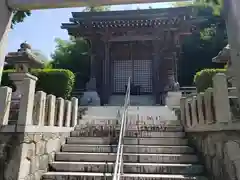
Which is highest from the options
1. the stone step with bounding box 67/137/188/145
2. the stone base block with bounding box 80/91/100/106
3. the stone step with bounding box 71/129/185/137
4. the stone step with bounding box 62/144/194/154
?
the stone base block with bounding box 80/91/100/106

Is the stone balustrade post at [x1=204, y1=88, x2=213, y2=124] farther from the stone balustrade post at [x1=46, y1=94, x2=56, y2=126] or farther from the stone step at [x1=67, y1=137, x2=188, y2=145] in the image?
the stone balustrade post at [x1=46, y1=94, x2=56, y2=126]

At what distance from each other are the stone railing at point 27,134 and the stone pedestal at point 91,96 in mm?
6447

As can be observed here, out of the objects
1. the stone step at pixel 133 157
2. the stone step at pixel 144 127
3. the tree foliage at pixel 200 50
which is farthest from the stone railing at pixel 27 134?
the tree foliage at pixel 200 50

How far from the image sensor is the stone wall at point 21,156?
11.0 ft

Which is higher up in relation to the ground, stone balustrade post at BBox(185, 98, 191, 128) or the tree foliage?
the tree foliage

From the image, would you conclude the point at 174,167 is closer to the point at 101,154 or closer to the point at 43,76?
the point at 101,154

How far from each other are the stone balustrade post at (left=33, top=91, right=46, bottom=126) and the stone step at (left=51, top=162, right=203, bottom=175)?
94cm

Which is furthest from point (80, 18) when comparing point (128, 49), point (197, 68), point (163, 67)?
point (197, 68)

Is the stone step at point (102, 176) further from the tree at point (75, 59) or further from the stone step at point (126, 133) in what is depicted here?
the tree at point (75, 59)

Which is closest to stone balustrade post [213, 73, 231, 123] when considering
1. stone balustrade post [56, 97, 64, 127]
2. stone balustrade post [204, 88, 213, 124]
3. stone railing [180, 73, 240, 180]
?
stone railing [180, 73, 240, 180]

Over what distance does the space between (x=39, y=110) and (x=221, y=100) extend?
128 inches

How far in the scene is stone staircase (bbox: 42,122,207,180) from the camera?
384cm

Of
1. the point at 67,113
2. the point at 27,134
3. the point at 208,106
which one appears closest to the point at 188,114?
the point at 208,106

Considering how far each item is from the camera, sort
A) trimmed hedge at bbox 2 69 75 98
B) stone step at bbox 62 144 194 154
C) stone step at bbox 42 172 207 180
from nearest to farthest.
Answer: stone step at bbox 42 172 207 180 → stone step at bbox 62 144 194 154 → trimmed hedge at bbox 2 69 75 98
